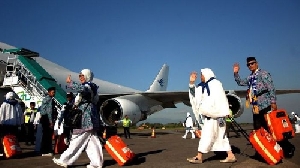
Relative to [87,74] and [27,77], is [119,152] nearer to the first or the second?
[87,74]

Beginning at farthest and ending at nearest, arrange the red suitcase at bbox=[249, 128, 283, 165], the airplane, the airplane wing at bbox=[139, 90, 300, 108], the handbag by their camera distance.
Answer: the airplane wing at bbox=[139, 90, 300, 108], the airplane, the handbag, the red suitcase at bbox=[249, 128, 283, 165]

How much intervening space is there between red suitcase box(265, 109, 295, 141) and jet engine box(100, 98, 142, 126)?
921cm

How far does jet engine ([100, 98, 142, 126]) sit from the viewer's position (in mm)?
13273

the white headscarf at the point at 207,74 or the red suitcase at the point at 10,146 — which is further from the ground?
the white headscarf at the point at 207,74

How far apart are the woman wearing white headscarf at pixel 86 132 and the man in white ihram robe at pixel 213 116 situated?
1476 millimetres

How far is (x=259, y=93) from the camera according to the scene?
15.5 ft

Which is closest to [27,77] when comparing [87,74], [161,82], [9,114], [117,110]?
[117,110]

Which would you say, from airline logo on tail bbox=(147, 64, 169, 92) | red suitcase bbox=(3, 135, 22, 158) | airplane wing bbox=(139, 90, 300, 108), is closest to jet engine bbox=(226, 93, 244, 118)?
airplane wing bbox=(139, 90, 300, 108)

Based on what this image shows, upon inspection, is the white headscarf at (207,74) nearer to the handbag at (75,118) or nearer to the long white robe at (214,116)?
the long white robe at (214,116)

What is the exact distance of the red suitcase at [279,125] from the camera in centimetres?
443

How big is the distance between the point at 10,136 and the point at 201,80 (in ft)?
13.3

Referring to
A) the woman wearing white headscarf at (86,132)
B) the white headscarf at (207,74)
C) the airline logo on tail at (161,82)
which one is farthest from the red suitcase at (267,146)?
the airline logo on tail at (161,82)

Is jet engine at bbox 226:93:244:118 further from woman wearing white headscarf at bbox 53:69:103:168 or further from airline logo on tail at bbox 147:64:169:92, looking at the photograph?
airline logo on tail at bbox 147:64:169:92

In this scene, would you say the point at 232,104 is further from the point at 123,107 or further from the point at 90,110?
the point at 90,110
